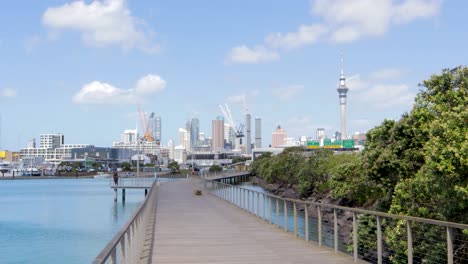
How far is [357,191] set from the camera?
27.3 metres

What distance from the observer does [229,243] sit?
13250mm

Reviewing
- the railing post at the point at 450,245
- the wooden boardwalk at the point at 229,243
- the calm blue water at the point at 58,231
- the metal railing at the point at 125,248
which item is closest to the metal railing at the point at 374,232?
the railing post at the point at 450,245

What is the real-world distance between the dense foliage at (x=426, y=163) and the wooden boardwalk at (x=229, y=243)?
1.86 meters

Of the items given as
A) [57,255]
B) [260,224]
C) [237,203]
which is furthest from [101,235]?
[260,224]

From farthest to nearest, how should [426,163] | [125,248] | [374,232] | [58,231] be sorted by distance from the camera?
1. [58,231]
2. [374,232]
3. [426,163]
4. [125,248]

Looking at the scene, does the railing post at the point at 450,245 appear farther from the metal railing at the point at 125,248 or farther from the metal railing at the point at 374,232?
the metal railing at the point at 125,248

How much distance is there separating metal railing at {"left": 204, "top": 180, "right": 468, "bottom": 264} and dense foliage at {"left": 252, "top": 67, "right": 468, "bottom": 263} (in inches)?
3.5

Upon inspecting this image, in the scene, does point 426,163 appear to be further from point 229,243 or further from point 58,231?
point 58,231

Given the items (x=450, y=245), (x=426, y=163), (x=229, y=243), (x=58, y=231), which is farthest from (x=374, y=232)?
(x=58, y=231)

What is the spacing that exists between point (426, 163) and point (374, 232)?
145 inches

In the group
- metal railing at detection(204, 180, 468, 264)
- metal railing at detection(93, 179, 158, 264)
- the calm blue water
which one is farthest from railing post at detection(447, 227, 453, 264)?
the calm blue water

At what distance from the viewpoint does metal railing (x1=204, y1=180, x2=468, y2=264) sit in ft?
30.6

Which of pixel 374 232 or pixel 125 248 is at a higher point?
pixel 125 248

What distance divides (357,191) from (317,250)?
15959mm
